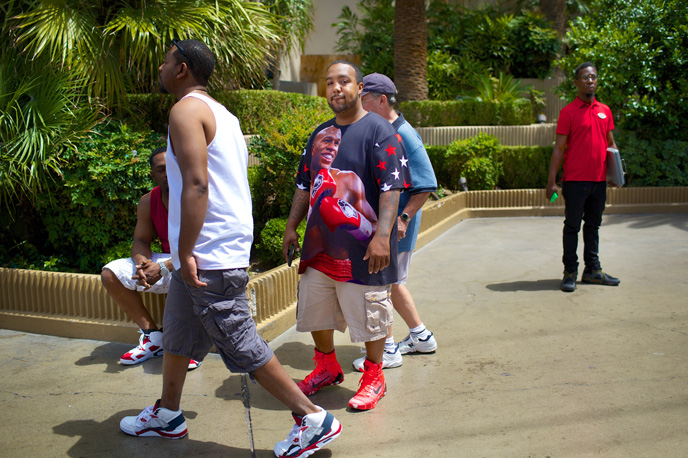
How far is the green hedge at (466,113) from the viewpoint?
12.7 metres

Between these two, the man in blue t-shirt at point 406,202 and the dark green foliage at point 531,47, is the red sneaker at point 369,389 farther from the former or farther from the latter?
the dark green foliage at point 531,47

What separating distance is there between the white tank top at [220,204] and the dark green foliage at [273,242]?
9.10 ft

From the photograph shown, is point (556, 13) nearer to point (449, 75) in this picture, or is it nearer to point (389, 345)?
point (449, 75)

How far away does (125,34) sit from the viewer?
20.2ft

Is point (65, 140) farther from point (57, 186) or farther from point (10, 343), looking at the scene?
point (10, 343)

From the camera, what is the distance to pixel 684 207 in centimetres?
953

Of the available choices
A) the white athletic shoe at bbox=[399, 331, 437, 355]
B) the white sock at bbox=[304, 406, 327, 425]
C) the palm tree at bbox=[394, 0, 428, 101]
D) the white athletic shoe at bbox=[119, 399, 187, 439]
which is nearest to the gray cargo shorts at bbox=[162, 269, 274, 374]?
the white sock at bbox=[304, 406, 327, 425]

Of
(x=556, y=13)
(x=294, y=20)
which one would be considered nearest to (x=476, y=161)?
(x=294, y=20)

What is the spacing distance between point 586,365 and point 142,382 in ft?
8.52

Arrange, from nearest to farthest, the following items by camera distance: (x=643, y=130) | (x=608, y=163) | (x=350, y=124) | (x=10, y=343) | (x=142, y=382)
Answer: (x=350, y=124)
(x=142, y=382)
(x=10, y=343)
(x=608, y=163)
(x=643, y=130)

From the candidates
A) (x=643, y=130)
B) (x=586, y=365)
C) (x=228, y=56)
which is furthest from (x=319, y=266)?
(x=643, y=130)

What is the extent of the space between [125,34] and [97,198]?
1.68 metres

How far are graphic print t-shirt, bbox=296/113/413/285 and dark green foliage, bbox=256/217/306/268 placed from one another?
2288 mm

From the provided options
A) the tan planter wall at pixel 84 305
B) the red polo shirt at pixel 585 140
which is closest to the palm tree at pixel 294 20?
the red polo shirt at pixel 585 140
